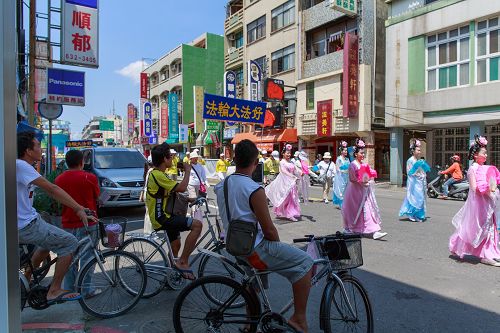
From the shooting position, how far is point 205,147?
135 ft

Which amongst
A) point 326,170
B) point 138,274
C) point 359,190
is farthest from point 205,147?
point 138,274

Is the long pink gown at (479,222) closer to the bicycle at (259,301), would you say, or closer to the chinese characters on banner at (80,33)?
the bicycle at (259,301)

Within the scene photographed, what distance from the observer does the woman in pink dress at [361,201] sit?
7727mm

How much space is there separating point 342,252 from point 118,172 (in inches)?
351

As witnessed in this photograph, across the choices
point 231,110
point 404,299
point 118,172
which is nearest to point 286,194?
point 118,172

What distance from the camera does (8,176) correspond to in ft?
5.81

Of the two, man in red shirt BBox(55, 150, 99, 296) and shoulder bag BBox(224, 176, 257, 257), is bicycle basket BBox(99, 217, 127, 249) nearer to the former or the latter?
man in red shirt BBox(55, 150, 99, 296)

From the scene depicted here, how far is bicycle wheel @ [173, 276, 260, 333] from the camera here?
10.5 ft

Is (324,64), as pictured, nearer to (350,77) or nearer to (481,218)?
(350,77)

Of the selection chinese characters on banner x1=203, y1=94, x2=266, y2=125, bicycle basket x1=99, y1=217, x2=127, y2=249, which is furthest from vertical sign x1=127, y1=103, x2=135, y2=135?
bicycle basket x1=99, y1=217, x2=127, y2=249

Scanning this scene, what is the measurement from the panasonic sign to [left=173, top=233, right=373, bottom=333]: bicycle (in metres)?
8.39

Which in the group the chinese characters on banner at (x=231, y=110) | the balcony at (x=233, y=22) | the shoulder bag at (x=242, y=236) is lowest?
the shoulder bag at (x=242, y=236)

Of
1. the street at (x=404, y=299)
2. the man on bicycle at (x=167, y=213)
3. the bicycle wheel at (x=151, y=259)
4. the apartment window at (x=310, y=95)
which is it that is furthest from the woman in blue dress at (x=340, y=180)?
the apartment window at (x=310, y=95)

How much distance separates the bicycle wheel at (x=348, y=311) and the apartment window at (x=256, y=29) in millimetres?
29887
